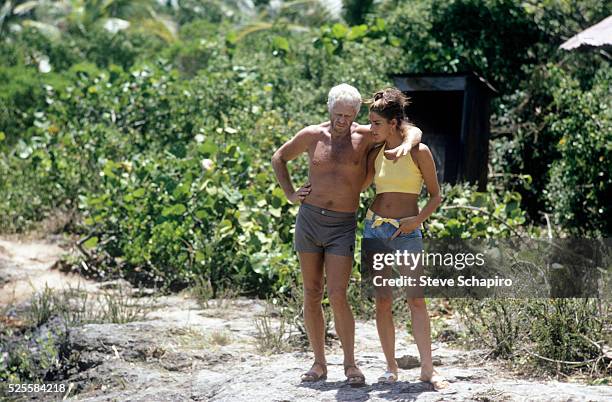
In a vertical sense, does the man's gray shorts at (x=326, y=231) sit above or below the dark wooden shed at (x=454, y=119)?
below

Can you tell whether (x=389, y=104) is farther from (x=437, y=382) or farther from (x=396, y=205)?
(x=437, y=382)

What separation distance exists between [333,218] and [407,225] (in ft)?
1.43

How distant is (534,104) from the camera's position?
11820mm

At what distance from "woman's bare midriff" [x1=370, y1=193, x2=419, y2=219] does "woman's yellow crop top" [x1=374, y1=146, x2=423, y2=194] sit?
0.03m

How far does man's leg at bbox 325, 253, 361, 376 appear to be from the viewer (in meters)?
5.44

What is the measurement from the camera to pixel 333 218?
548 centimetres

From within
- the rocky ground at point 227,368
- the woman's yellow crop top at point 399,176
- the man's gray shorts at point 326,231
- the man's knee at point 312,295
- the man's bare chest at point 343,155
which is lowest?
the rocky ground at point 227,368

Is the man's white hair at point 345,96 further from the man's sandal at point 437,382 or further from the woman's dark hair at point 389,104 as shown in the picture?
the man's sandal at point 437,382

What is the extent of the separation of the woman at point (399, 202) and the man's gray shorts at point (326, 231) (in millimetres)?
146

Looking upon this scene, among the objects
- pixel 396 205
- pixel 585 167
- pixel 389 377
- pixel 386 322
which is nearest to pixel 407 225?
pixel 396 205

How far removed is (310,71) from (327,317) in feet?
23.1

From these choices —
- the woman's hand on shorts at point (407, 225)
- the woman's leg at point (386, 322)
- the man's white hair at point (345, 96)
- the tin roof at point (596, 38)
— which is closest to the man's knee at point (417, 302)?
the woman's leg at point (386, 322)

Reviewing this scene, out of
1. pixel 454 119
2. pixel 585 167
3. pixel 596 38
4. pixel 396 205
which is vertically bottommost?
pixel 396 205

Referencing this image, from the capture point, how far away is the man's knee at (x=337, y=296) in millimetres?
5434
